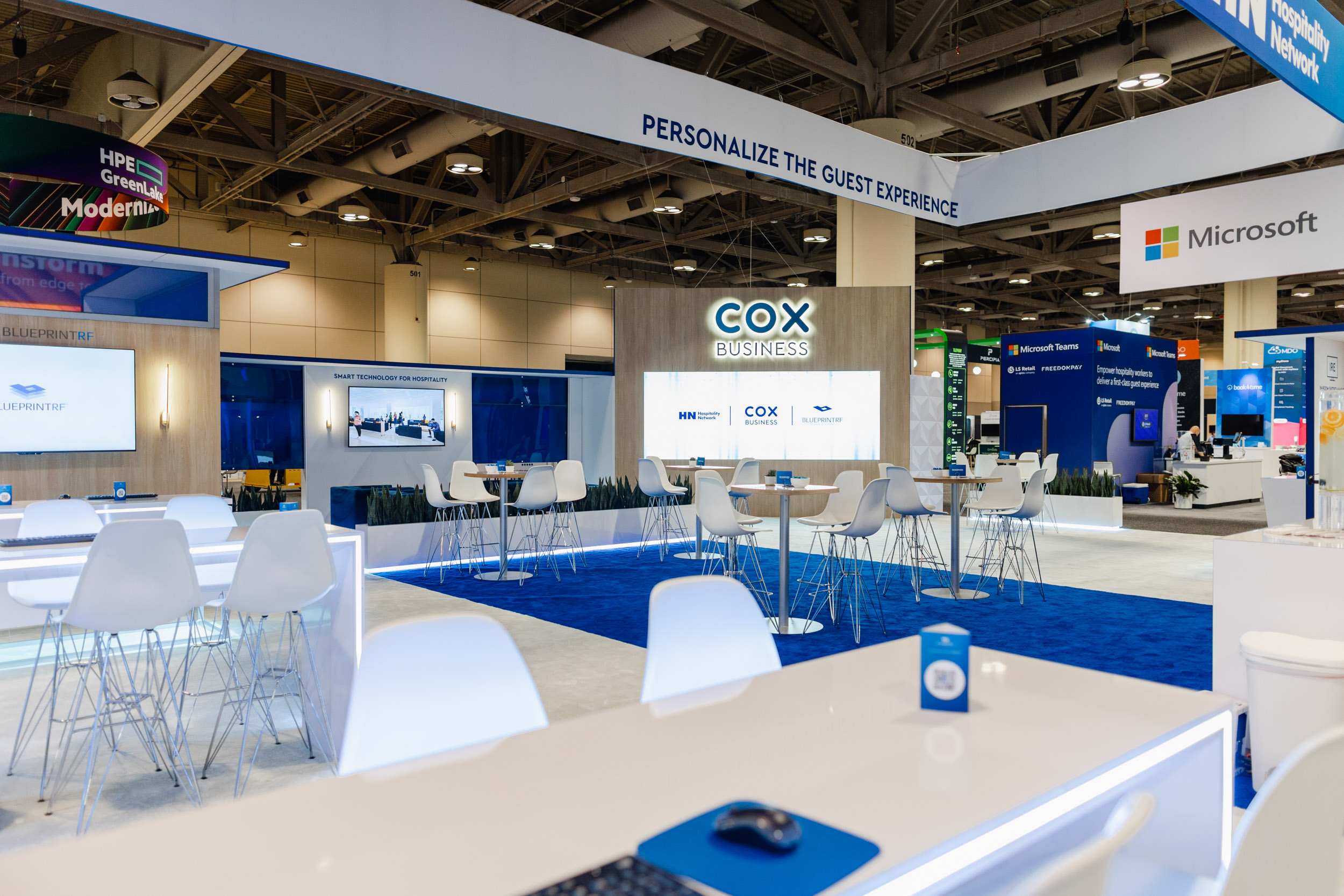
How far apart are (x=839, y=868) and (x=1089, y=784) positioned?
511mm

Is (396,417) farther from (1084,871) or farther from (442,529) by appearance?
(1084,871)

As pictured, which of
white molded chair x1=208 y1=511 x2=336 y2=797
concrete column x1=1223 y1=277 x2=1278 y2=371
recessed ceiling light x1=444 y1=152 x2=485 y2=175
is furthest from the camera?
concrete column x1=1223 y1=277 x2=1278 y2=371

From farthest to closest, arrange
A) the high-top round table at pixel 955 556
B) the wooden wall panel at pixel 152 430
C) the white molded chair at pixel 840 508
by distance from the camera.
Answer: the high-top round table at pixel 955 556 < the wooden wall panel at pixel 152 430 < the white molded chair at pixel 840 508

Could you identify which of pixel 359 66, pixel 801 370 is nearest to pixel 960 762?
pixel 359 66

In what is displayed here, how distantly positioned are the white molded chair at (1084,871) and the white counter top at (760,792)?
280 mm

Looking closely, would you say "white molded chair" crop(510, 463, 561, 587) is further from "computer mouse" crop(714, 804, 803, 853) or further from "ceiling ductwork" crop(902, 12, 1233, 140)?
"computer mouse" crop(714, 804, 803, 853)

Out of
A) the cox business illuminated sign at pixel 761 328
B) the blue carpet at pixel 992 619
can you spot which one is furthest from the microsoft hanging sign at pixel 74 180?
the cox business illuminated sign at pixel 761 328

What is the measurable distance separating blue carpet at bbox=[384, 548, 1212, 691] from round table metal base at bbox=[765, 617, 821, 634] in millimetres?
69

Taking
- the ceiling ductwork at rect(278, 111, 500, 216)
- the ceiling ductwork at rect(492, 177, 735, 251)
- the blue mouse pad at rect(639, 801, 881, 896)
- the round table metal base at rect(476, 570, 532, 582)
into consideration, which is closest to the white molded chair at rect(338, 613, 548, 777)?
the blue mouse pad at rect(639, 801, 881, 896)

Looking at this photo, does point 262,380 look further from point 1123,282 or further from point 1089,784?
point 1089,784

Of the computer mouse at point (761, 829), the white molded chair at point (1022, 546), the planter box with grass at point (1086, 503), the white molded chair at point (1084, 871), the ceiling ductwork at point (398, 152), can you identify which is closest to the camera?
the white molded chair at point (1084, 871)

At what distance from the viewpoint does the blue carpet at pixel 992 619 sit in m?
4.72

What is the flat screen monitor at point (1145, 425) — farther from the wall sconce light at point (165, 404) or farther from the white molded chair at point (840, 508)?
the wall sconce light at point (165, 404)

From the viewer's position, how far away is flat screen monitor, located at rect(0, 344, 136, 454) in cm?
599
